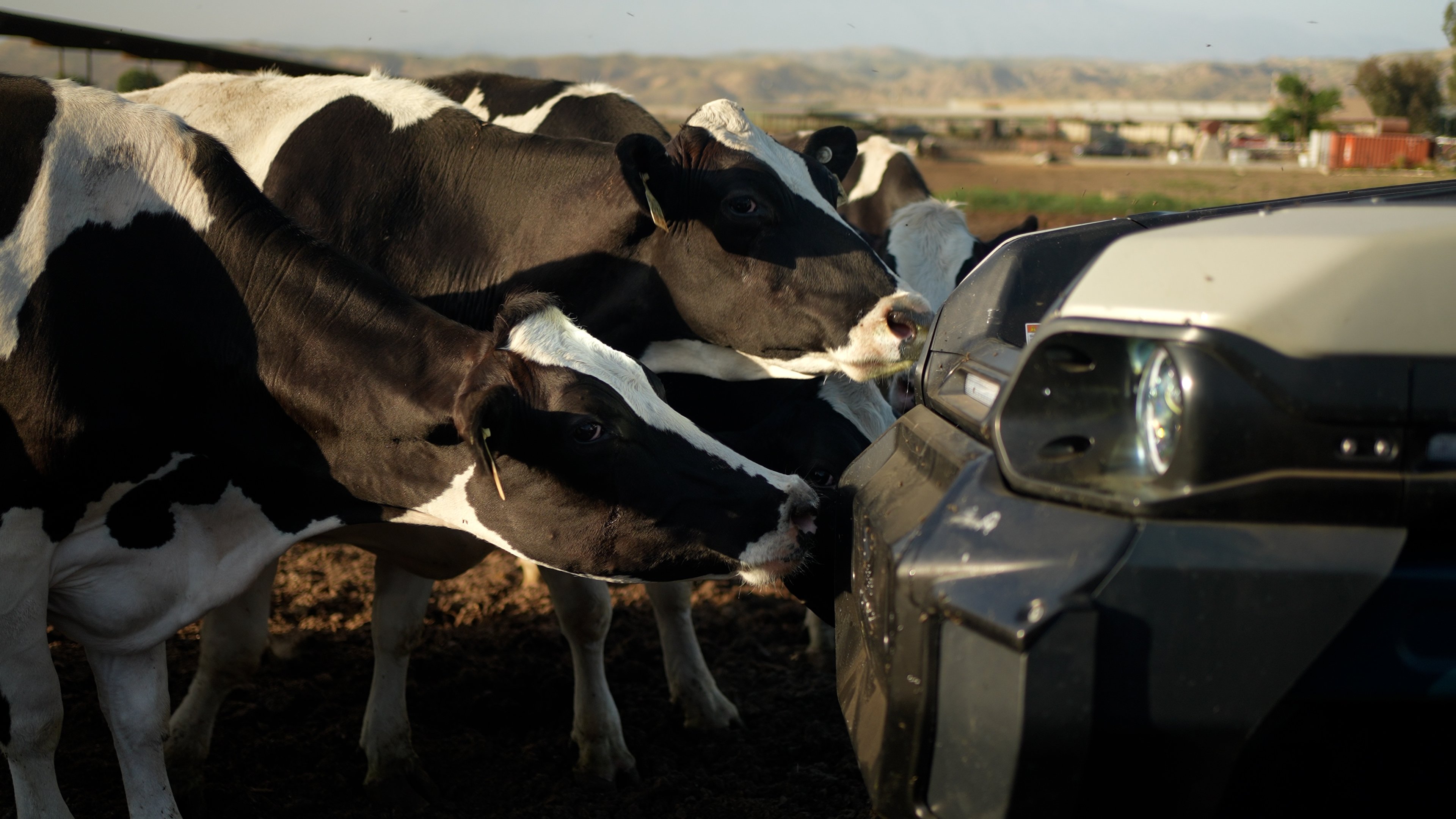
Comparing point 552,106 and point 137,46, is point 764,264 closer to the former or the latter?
point 552,106

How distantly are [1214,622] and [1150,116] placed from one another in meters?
72.6

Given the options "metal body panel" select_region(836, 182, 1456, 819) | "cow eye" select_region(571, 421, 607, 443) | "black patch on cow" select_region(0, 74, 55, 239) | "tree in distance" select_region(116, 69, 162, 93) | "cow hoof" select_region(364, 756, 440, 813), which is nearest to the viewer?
"metal body panel" select_region(836, 182, 1456, 819)

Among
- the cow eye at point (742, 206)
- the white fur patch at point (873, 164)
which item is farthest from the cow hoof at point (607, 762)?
the white fur patch at point (873, 164)

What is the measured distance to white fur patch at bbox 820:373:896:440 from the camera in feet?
12.6

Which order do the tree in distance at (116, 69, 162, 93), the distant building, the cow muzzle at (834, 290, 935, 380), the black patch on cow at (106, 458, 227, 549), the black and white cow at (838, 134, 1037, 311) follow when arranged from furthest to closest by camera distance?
the distant building, the tree in distance at (116, 69, 162, 93), the black and white cow at (838, 134, 1037, 311), the cow muzzle at (834, 290, 935, 380), the black patch on cow at (106, 458, 227, 549)

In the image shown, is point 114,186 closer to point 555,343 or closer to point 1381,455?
point 555,343

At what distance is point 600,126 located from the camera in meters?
4.86

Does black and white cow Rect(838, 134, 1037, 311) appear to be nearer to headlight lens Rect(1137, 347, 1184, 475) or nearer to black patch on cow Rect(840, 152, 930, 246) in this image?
black patch on cow Rect(840, 152, 930, 246)

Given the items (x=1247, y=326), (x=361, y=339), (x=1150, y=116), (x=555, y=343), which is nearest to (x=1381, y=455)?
(x=1247, y=326)

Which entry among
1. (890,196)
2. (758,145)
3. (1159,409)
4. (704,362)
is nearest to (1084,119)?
(890,196)

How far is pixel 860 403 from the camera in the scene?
3928 millimetres

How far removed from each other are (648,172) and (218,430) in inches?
62.6

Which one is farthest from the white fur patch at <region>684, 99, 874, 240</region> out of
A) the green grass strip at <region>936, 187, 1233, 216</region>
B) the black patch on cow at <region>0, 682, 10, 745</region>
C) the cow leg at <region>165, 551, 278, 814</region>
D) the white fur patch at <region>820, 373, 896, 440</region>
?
the green grass strip at <region>936, 187, 1233, 216</region>

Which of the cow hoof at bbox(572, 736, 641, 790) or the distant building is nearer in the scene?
the cow hoof at bbox(572, 736, 641, 790)
